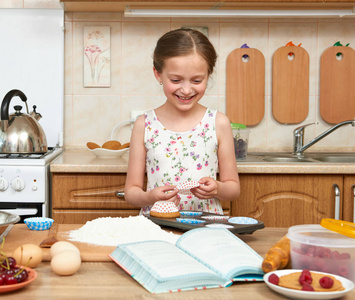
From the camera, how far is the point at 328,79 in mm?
2604

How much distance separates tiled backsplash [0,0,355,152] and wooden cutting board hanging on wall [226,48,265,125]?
1.6 inches

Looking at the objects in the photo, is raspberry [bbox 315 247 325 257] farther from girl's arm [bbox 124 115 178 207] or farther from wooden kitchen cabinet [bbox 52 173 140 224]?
wooden kitchen cabinet [bbox 52 173 140 224]

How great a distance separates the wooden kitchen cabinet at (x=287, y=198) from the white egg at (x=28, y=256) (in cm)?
126

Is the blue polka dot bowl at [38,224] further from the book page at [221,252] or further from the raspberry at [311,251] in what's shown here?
the raspberry at [311,251]

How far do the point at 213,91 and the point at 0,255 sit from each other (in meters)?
1.87

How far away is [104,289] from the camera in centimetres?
81

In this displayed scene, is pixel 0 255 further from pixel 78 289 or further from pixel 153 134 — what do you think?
pixel 153 134

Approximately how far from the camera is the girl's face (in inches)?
58.1

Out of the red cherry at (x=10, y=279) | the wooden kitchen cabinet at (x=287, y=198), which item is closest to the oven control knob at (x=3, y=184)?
the wooden kitchen cabinet at (x=287, y=198)

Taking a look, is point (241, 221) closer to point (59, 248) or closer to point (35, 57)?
point (59, 248)

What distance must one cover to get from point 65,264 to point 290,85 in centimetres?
195

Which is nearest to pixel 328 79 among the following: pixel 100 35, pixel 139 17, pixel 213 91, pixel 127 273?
pixel 213 91

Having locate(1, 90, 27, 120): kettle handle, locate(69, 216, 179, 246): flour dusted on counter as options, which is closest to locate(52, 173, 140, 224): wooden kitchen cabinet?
locate(1, 90, 27, 120): kettle handle

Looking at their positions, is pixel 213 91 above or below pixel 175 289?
above
